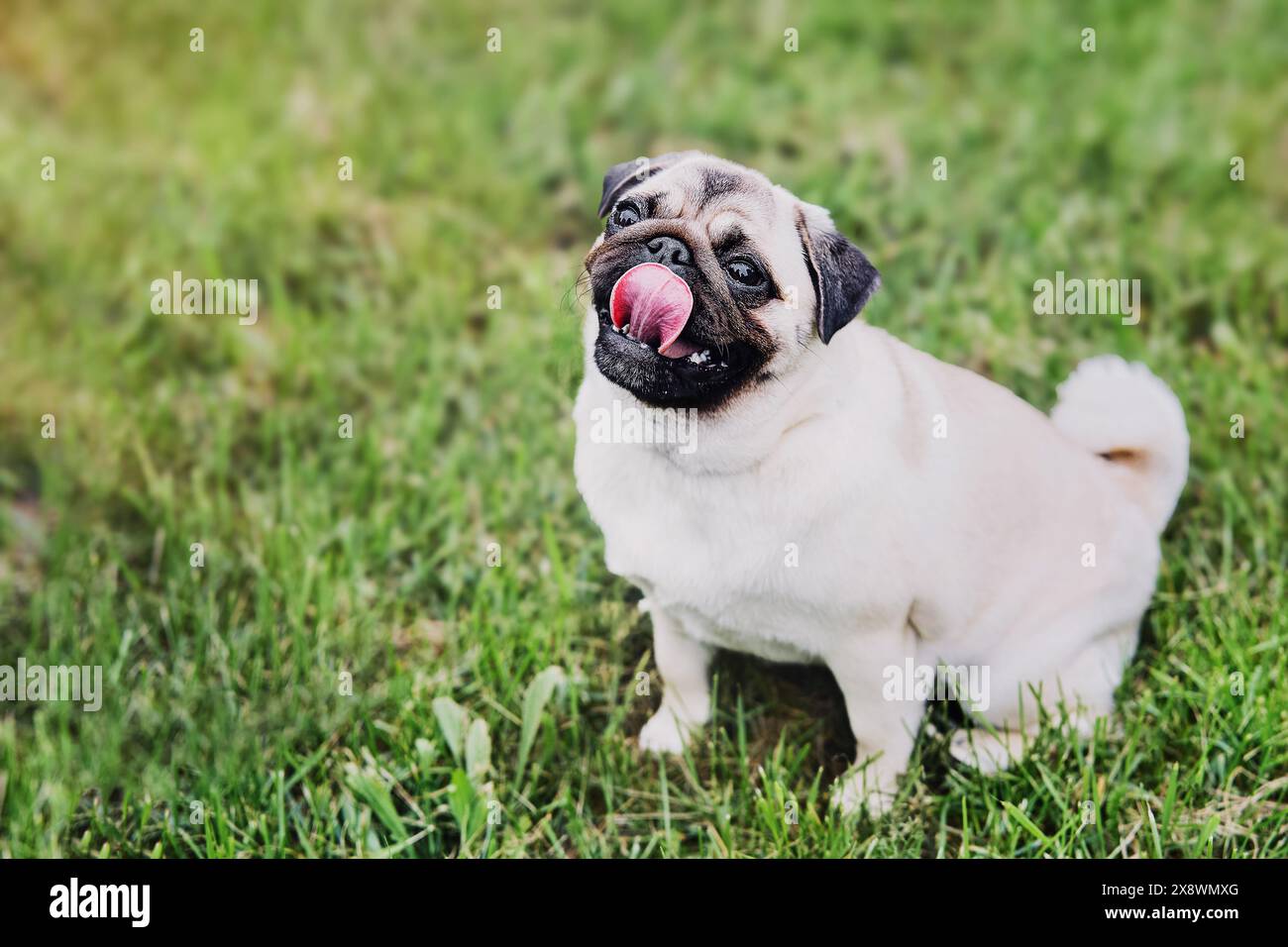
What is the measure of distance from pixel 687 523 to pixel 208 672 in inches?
49.3

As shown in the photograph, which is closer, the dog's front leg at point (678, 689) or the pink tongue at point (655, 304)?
the pink tongue at point (655, 304)

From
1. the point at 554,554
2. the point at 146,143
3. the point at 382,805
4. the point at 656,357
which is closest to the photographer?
the point at 656,357

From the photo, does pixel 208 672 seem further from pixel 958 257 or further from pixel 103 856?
pixel 958 257

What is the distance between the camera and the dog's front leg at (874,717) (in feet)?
8.11

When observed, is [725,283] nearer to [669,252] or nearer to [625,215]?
[669,252]

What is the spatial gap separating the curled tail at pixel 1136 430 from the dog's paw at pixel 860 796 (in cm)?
87

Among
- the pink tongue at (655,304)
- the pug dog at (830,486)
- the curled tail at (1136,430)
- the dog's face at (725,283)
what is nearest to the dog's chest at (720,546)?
the pug dog at (830,486)

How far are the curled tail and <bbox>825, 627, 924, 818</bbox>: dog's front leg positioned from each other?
69 cm

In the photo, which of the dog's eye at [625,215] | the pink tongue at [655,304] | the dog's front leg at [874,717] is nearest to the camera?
the pink tongue at [655,304]

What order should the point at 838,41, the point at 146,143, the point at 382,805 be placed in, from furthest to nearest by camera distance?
the point at 838,41, the point at 146,143, the point at 382,805

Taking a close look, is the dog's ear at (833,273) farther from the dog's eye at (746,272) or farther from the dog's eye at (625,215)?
the dog's eye at (625,215)

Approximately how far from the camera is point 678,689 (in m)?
2.81

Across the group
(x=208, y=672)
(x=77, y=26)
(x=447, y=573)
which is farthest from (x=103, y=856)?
(x=77, y=26)

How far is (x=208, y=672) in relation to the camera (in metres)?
2.90
